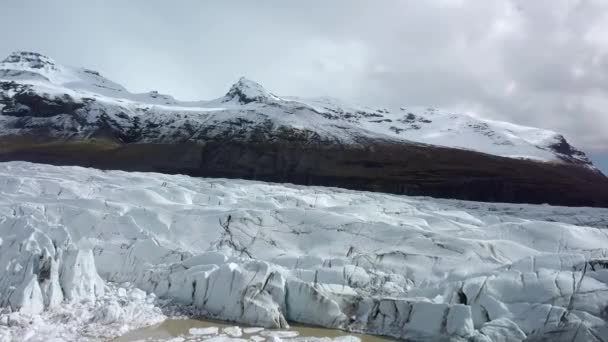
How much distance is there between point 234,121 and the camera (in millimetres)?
66062

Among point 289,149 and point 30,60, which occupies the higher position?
point 30,60

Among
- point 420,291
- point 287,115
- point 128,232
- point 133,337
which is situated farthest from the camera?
point 287,115

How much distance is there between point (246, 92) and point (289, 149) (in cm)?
6307

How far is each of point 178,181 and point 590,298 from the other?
2026cm

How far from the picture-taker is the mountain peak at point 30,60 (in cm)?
12366

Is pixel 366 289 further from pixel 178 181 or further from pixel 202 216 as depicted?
pixel 178 181

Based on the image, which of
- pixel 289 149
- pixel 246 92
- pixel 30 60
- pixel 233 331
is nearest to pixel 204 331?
pixel 233 331

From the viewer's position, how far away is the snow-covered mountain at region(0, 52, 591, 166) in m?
64.9

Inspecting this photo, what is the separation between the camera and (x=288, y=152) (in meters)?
52.6

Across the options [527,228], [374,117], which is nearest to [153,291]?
[527,228]

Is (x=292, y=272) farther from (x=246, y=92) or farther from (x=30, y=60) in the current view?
(x=30, y=60)

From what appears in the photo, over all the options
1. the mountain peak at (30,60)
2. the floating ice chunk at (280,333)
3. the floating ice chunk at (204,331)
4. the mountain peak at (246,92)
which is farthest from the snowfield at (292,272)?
the mountain peak at (30,60)

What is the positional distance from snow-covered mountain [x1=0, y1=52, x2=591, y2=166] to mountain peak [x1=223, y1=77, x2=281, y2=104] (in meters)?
0.26

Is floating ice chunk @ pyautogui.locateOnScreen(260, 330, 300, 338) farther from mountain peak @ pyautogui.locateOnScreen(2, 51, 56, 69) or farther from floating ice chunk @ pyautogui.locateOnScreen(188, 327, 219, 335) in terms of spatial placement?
mountain peak @ pyautogui.locateOnScreen(2, 51, 56, 69)
